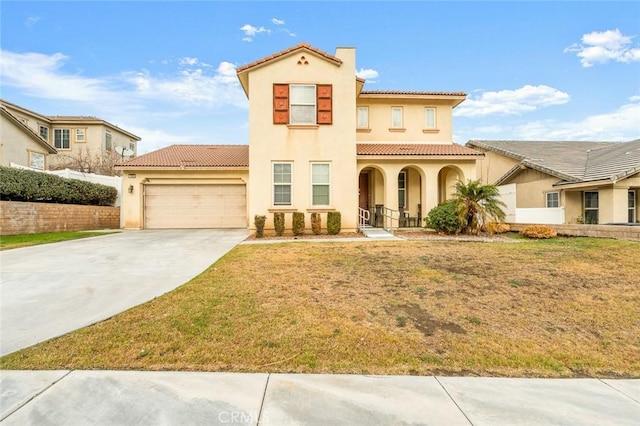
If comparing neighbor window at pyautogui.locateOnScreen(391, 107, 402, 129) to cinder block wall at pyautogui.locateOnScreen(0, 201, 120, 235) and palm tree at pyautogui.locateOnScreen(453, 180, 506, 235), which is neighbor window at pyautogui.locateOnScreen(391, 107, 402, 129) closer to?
palm tree at pyautogui.locateOnScreen(453, 180, 506, 235)

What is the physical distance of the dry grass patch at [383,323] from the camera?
3.53 m

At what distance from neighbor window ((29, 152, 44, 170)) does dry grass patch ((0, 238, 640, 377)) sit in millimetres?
21236

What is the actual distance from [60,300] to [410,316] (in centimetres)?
A: 575

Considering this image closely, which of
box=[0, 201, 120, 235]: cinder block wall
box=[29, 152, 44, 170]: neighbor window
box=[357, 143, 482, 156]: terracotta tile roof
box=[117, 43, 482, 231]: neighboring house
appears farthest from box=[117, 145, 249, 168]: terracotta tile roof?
box=[29, 152, 44, 170]: neighbor window

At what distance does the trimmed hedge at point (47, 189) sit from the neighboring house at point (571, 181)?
21.2m

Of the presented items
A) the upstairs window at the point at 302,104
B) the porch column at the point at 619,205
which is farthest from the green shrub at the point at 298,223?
the porch column at the point at 619,205

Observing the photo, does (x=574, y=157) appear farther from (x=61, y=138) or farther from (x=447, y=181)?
(x=61, y=138)

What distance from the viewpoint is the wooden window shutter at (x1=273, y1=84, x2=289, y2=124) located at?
1321 cm

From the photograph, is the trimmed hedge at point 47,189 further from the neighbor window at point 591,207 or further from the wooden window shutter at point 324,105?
the neighbor window at point 591,207

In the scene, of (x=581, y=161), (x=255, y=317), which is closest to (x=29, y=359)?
(x=255, y=317)

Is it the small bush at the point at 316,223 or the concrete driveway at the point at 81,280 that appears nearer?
the concrete driveway at the point at 81,280

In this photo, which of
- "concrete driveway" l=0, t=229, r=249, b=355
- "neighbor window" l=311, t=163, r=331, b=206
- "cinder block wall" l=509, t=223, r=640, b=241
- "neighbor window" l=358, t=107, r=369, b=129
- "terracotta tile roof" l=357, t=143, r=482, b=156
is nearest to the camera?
"concrete driveway" l=0, t=229, r=249, b=355

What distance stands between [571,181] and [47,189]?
23899 mm

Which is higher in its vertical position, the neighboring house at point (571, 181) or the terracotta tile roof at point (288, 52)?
the terracotta tile roof at point (288, 52)
